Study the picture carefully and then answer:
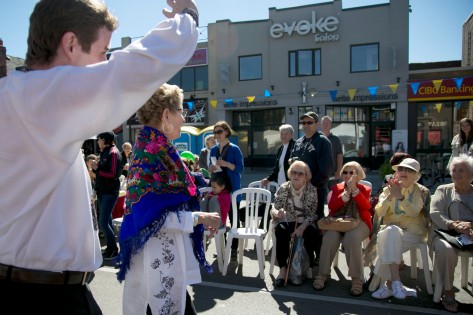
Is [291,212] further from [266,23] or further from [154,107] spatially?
[266,23]

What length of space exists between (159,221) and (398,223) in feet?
11.1

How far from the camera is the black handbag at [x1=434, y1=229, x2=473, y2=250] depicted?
389cm

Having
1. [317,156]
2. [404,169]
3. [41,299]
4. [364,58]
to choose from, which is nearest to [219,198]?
[317,156]

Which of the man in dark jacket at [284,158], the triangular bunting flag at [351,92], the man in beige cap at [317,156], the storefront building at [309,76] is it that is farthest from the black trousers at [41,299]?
the triangular bunting flag at [351,92]

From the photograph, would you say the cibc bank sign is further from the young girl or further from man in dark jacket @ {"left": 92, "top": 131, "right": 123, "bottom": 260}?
man in dark jacket @ {"left": 92, "top": 131, "right": 123, "bottom": 260}

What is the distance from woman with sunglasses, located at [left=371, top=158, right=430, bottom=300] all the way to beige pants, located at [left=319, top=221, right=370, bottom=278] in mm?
192

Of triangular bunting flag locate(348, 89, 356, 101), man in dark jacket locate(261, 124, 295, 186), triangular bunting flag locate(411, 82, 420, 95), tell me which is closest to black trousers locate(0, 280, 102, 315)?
man in dark jacket locate(261, 124, 295, 186)

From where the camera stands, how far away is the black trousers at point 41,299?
116 cm

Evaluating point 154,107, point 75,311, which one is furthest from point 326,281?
point 75,311

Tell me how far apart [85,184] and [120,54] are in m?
0.55

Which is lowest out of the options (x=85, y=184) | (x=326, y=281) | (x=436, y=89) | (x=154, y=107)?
(x=326, y=281)

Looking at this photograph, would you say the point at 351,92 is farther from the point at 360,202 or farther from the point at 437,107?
the point at 360,202

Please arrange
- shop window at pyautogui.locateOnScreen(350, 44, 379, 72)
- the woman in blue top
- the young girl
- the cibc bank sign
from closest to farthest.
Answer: the young girl
the woman in blue top
shop window at pyautogui.locateOnScreen(350, 44, 379, 72)
the cibc bank sign

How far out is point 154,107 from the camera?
7.87 ft
